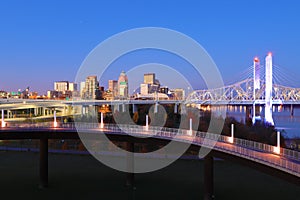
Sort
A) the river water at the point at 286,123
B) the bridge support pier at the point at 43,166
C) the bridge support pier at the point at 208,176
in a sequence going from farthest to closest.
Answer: the river water at the point at 286,123 < the bridge support pier at the point at 43,166 < the bridge support pier at the point at 208,176

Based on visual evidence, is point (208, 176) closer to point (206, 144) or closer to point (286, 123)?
point (206, 144)

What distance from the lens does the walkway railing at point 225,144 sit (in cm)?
1418

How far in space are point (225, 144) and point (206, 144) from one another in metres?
1.24

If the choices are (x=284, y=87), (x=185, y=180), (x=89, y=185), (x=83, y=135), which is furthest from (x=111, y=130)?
(x=284, y=87)

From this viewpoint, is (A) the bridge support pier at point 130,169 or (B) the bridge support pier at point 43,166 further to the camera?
(A) the bridge support pier at point 130,169

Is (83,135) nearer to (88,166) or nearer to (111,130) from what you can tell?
(111,130)

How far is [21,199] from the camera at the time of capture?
22141 mm

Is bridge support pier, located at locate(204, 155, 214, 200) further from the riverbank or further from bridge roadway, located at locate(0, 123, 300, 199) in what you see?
the riverbank

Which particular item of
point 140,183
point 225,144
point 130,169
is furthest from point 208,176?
point 130,169

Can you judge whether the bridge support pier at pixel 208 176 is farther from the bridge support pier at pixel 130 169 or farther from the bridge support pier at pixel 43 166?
the bridge support pier at pixel 43 166

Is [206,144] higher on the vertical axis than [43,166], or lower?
higher

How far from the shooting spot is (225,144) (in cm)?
1994

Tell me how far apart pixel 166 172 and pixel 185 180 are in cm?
295

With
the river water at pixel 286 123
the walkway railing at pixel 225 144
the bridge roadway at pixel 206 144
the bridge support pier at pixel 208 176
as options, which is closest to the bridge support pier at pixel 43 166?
the bridge roadway at pixel 206 144
